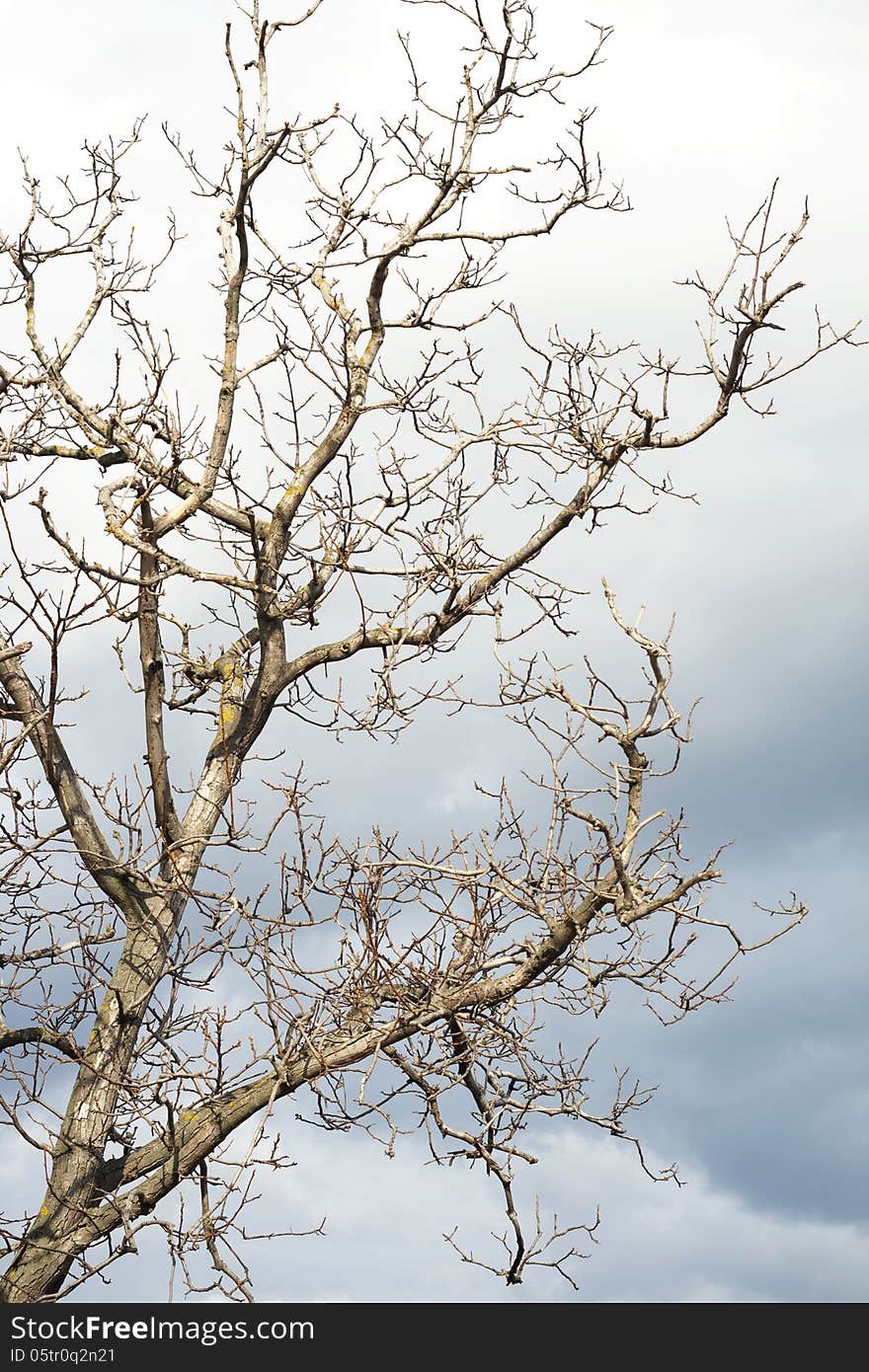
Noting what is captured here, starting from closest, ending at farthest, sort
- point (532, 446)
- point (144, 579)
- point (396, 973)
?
point (396, 973), point (144, 579), point (532, 446)

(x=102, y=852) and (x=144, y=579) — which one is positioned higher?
(x=144, y=579)

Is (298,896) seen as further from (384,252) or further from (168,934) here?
Result: (384,252)

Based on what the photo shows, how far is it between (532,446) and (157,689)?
3423mm

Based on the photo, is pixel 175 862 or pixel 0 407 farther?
pixel 0 407

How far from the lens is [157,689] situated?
31.4ft

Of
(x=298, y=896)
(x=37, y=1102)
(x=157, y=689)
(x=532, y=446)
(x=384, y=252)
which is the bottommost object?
(x=37, y=1102)

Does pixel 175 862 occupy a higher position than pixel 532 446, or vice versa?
pixel 532 446

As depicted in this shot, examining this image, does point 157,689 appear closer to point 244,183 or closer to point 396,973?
point 396,973

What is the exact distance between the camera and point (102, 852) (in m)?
9.38

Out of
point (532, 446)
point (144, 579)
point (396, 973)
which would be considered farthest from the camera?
point (532, 446)

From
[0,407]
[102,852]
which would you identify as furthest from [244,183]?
[102,852]
